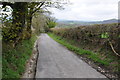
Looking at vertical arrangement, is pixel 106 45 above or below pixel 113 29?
below

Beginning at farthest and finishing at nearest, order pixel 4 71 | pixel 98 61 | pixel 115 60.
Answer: pixel 98 61
pixel 115 60
pixel 4 71

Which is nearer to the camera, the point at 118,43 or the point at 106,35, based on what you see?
the point at 118,43

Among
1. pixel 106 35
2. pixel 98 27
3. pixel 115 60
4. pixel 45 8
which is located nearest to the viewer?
pixel 115 60

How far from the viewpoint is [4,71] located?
523cm

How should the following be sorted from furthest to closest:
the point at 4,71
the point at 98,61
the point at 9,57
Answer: the point at 98,61
the point at 9,57
the point at 4,71

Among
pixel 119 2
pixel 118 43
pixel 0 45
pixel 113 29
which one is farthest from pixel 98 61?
pixel 0 45

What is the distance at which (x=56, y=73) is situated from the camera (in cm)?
614

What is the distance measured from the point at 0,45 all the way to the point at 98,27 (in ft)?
26.4

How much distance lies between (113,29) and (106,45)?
1240mm

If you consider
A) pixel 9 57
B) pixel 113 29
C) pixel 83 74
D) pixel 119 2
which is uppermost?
pixel 119 2

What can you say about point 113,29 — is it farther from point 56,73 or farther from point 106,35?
point 56,73

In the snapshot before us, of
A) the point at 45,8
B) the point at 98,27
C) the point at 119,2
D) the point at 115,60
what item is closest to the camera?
the point at 115,60

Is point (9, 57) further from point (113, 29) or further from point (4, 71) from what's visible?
point (113, 29)

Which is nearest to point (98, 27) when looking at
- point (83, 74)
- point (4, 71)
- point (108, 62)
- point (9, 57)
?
point (108, 62)
